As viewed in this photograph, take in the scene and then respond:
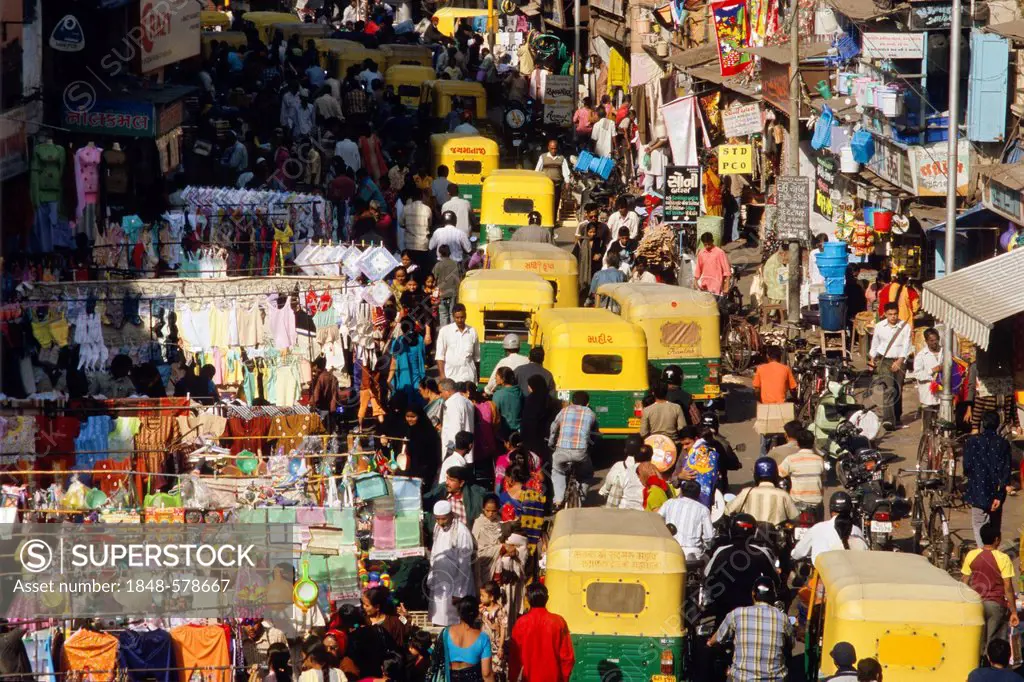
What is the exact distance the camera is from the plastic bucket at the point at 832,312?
27.3 m

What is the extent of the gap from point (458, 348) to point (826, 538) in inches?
279

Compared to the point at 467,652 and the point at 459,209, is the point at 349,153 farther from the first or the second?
the point at 467,652

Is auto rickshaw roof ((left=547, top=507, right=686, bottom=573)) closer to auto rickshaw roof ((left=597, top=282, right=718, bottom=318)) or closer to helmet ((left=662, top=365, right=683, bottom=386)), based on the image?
helmet ((left=662, top=365, right=683, bottom=386))

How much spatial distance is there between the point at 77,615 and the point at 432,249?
51.4ft

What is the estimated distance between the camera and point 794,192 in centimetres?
2769

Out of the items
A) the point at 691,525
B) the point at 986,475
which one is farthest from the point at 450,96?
the point at 691,525

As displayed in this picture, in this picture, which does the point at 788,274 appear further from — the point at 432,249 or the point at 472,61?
the point at 472,61

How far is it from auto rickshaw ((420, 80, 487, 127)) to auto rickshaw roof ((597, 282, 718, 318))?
1936 cm

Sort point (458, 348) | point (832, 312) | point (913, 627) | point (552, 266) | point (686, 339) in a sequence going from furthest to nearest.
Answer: point (832, 312), point (552, 266), point (686, 339), point (458, 348), point (913, 627)

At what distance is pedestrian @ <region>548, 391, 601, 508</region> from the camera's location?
63.4 ft

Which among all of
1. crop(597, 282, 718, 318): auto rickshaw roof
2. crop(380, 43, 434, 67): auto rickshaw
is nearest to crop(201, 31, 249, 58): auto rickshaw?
crop(380, 43, 434, 67): auto rickshaw

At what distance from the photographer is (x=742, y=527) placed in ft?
50.6

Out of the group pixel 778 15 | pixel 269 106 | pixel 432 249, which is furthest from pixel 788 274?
pixel 269 106

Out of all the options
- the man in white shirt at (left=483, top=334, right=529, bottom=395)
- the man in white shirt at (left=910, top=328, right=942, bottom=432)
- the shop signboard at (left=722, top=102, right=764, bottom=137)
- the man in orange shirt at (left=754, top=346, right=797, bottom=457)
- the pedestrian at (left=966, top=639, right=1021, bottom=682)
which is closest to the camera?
the pedestrian at (left=966, top=639, right=1021, bottom=682)
